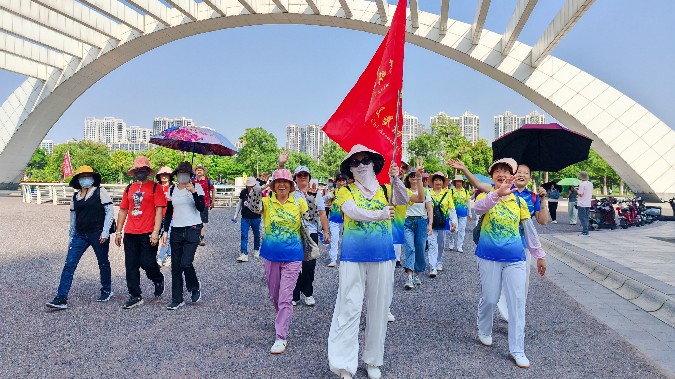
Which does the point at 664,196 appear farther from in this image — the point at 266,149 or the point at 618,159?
the point at 266,149

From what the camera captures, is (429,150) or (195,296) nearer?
(195,296)

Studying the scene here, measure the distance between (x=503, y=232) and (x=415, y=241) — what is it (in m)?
3.03

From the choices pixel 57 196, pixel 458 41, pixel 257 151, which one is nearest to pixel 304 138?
pixel 257 151

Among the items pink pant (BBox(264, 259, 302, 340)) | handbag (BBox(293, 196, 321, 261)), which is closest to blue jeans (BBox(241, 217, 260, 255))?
handbag (BBox(293, 196, 321, 261))

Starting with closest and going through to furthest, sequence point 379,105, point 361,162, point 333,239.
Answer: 1. point 379,105
2. point 361,162
3. point 333,239

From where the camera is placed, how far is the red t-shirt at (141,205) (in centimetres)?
536

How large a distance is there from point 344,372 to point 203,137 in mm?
5255

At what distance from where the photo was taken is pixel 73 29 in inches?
835

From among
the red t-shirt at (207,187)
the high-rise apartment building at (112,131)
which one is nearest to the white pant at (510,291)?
the red t-shirt at (207,187)

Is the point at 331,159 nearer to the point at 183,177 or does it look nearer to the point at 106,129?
the point at 183,177

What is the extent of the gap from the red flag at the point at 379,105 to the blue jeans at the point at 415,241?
3.32m

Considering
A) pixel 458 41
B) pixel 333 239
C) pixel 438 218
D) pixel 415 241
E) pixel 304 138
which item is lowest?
pixel 333 239

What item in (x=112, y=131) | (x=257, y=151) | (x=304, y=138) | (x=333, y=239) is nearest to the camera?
(x=333, y=239)

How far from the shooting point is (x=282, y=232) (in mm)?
4273
